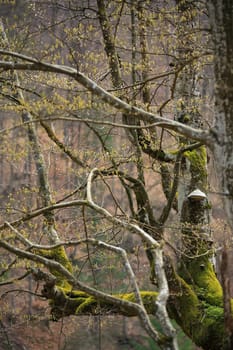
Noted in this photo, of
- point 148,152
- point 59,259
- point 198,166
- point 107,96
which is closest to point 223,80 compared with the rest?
point 107,96

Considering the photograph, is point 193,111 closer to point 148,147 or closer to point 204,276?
point 148,147

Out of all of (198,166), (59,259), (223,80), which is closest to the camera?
(223,80)

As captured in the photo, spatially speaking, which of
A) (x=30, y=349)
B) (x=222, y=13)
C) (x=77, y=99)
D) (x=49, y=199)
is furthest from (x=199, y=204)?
(x=30, y=349)

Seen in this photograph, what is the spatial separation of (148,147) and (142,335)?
10.6m

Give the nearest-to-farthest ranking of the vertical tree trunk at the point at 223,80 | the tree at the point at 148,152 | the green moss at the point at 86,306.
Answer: the vertical tree trunk at the point at 223,80 → the tree at the point at 148,152 → the green moss at the point at 86,306

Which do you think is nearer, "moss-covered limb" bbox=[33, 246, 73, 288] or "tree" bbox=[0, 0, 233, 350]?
"tree" bbox=[0, 0, 233, 350]

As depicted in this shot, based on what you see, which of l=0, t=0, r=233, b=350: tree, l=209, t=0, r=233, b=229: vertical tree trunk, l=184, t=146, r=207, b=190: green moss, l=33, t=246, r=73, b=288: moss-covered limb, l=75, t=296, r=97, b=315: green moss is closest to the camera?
l=209, t=0, r=233, b=229: vertical tree trunk

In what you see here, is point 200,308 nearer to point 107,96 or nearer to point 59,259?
point 59,259

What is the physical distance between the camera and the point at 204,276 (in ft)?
21.3

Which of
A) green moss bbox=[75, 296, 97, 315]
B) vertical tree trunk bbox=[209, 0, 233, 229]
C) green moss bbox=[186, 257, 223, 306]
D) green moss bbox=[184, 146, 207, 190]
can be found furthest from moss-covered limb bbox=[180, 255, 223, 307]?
vertical tree trunk bbox=[209, 0, 233, 229]

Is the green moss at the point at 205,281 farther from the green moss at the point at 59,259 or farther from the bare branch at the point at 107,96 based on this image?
the bare branch at the point at 107,96

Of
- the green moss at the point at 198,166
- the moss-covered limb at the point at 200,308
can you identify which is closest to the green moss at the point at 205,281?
the moss-covered limb at the point at 200,308

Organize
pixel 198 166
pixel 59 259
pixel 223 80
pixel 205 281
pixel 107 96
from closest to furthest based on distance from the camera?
pixel 223 80
pixel 107 96
pixel 205 281
pixel 198 166
pixel 59 259

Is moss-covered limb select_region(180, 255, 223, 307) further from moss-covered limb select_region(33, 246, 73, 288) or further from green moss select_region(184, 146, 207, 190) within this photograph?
moss-covered limb select_region(33, 246, 73, 288)
